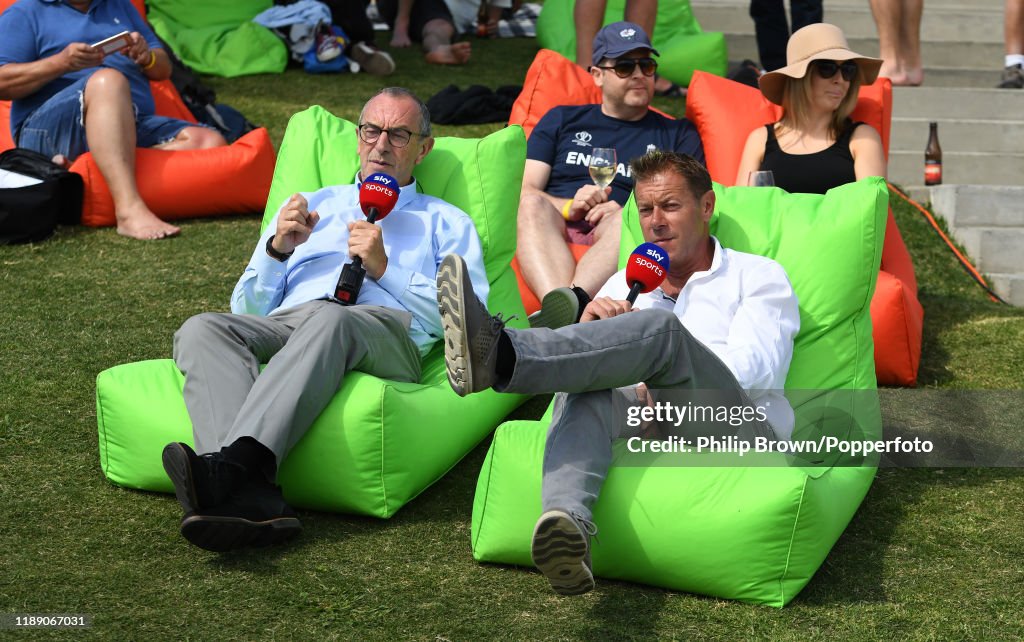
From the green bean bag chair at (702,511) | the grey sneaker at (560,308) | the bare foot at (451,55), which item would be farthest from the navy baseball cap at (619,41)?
the bare foot at (451,55)

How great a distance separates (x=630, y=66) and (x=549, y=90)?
62cm

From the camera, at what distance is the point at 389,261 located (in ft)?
14.1

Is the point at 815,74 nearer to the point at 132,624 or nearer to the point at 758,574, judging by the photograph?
the point at 758,574

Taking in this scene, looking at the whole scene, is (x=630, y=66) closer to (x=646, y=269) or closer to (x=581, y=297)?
(x=581, y=297)

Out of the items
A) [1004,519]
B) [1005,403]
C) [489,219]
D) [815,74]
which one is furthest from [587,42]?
[1004,519]

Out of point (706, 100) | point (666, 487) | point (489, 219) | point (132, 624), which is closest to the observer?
point (132, 624)

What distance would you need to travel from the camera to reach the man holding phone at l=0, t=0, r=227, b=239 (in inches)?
240

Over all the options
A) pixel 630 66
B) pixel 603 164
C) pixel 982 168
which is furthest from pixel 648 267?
pixel 982 168

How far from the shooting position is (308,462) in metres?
3.72

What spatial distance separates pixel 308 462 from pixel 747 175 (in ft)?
7.69

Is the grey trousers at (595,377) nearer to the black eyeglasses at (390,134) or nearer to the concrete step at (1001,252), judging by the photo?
the black eyeglasses at (390,134)

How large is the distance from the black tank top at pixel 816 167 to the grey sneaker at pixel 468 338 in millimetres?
2357

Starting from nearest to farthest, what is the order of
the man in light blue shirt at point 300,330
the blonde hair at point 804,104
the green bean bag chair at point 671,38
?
the man in light blue shirt at point 300,330 → the blonde hair at point 804,104 → the green bean bag chair at point 671,38

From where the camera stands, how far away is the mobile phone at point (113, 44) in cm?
612
